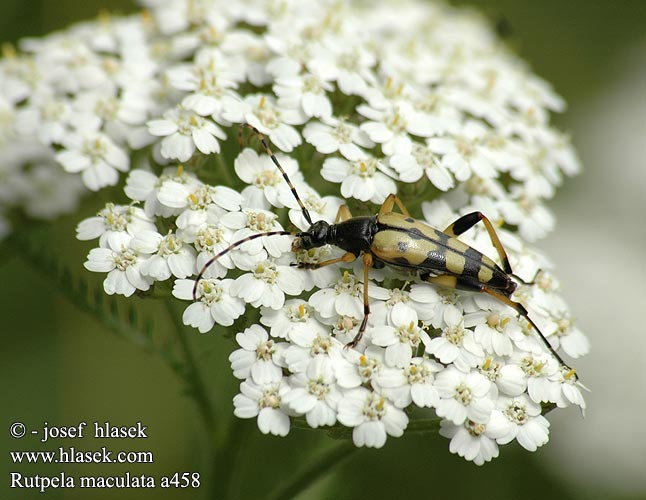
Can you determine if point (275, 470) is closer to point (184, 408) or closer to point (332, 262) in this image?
point (184, 408)

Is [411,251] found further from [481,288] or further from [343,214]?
[343,214]

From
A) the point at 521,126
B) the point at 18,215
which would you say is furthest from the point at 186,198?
the point at 521,126

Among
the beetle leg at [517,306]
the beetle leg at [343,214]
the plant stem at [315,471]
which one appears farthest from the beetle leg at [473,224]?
the plant stem at [315,471]

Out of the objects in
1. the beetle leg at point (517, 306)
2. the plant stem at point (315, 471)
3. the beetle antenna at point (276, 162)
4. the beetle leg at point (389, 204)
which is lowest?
the plant stem at point (315, 471)

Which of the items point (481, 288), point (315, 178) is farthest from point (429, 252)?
point (315, 178)

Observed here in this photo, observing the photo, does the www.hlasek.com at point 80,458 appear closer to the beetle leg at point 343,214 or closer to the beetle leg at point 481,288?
the beetle leg at point 343,214

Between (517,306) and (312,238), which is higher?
(312,238)

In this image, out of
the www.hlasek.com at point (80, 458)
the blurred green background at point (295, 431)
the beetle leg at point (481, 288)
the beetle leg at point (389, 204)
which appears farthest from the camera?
the blurred green background at point (295, 431)

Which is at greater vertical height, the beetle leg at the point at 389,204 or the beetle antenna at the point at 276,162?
the beetle antenna at the point at 276,162
